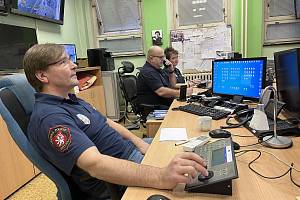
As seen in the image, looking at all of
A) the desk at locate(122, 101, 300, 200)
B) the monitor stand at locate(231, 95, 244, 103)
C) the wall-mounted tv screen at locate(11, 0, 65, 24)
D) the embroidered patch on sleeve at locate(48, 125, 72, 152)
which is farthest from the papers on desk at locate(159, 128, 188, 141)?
the wall-mounted tv screen at locate(11, 0, 65, 24)

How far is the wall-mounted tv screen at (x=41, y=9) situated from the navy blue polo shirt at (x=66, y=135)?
229 cm

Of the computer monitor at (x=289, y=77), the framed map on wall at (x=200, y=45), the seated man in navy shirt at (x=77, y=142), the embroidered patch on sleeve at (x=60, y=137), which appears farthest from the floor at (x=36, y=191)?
the framed map on wall at (x=200, y=45)

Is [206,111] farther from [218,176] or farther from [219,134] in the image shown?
[218,176]

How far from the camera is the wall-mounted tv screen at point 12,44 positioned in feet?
8.58

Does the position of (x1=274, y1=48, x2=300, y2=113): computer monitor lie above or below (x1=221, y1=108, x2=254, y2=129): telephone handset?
above

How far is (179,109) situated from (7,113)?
4.20 ft

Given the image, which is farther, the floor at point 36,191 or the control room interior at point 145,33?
the control room interior at point 145,33

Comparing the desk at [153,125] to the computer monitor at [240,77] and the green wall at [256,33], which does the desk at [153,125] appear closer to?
the computer monitor at [240,77]

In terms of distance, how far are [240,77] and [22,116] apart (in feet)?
5.15

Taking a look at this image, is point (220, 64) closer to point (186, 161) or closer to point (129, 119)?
point (186, 161)

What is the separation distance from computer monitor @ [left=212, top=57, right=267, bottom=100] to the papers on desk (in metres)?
0.76

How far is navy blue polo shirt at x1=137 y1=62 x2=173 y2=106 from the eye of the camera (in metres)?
2.98

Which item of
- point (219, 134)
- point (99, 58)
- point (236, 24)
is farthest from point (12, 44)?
point (236, 24)

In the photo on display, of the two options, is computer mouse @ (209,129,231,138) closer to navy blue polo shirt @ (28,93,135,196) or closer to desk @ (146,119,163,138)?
navy blue polo shirt @ (28,93,135,196)
